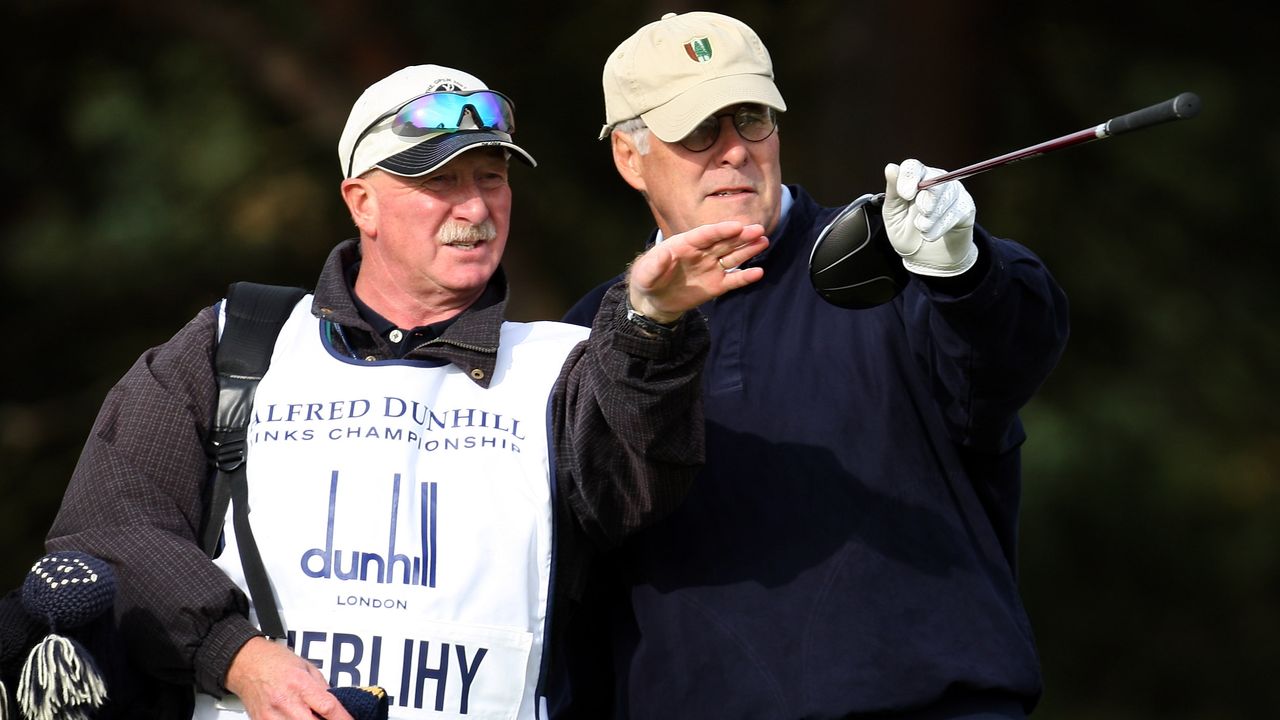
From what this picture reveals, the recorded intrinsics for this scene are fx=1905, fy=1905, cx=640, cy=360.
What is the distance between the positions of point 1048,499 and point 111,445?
513cm

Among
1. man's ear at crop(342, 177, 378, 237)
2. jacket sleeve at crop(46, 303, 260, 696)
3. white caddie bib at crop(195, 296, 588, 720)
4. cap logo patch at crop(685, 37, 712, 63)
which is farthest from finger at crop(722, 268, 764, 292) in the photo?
jacket sleeve at crop(46, 303, 260, 696)

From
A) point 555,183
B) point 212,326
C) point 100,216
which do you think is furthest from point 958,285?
point 100,216

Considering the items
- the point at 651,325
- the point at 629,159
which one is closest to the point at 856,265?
the point at 651,325

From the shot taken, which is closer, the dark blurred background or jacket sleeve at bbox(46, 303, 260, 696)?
jacket sleeve at bbox(46, 303, 260, 696)

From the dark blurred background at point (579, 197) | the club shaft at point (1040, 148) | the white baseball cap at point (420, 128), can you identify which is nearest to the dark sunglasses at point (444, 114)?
the white baseball cap at point (420, 128)

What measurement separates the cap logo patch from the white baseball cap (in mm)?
359

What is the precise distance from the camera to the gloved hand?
2.99 m

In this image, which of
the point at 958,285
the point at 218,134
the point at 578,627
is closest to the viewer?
the point at 958,285

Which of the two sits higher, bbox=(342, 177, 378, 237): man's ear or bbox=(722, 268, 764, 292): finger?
bbox=(342, 177, 378, 237): man's ear

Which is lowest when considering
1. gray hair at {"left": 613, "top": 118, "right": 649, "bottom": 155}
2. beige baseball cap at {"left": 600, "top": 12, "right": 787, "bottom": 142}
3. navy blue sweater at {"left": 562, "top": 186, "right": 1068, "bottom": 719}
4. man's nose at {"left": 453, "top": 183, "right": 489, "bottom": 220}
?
navy blue sweater at {"left": 562, "top": 186, "right": 1068, "bottom": 719}

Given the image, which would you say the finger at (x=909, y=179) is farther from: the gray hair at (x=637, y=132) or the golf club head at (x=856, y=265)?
the gray hair at (x=637, y=132)

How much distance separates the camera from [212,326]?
3.49m

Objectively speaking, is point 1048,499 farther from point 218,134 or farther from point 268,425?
point 268,425

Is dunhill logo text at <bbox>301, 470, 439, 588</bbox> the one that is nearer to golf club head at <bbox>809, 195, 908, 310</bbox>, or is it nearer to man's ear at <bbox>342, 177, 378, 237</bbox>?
man's ear at <bbox>342, 177, 378, 237</bbox>
